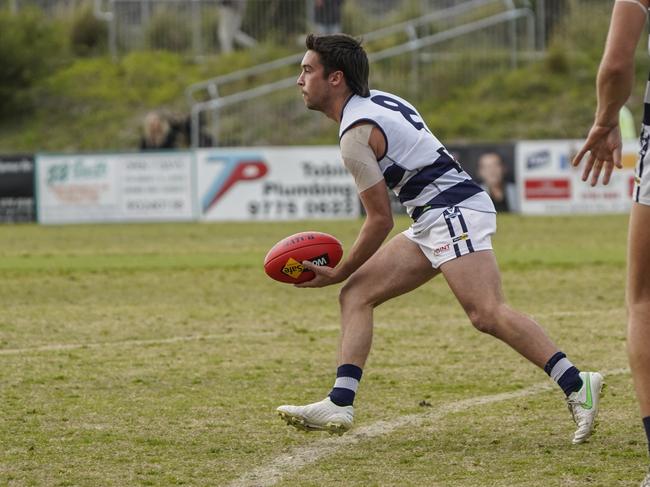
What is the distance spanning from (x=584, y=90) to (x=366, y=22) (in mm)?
6775

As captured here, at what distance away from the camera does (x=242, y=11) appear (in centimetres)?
3800

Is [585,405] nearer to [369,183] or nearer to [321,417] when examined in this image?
[321,417]

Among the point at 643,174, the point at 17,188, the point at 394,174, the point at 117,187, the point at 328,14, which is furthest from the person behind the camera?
the point at 328,14

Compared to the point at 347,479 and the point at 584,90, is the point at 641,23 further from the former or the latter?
the point at 584,90

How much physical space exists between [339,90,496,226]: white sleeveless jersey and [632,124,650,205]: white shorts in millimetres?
1596

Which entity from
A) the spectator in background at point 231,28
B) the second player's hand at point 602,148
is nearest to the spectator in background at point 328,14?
the spectator in background at point 231,28

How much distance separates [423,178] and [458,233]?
1.10 ft

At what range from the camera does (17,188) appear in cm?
2781

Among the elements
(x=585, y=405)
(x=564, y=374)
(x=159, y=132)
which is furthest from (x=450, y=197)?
(x=159, y=132)

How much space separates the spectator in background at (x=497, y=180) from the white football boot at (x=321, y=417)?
2041 cm

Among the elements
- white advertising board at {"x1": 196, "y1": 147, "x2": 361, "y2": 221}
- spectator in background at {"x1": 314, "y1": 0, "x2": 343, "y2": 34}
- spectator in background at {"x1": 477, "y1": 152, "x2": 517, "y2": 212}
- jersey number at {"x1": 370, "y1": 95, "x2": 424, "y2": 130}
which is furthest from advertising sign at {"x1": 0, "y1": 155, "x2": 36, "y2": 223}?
jersey number at {"x1": 370, "y1": 95, "x2": 424, "y2": 130}

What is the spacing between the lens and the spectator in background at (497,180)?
26609mm

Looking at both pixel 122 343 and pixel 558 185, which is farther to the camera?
pixel 558 185

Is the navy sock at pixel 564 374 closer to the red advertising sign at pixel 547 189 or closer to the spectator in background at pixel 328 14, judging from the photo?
the red advertising sign at pixel 547 189
